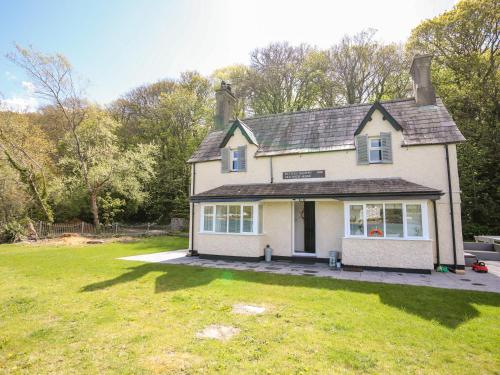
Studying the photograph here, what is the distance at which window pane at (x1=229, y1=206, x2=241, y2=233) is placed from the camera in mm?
14969

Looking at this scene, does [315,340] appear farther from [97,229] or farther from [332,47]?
[332,47]

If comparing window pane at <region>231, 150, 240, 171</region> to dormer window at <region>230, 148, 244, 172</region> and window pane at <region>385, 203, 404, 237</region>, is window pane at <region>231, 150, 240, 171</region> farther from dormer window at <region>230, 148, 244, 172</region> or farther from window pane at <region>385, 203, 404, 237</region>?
window pane at <region>385, 203, 404, 237</region>

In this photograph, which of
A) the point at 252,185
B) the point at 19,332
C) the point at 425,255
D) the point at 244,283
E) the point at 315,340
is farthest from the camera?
the point at 252,185

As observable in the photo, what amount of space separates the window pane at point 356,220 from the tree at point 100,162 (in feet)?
71.9

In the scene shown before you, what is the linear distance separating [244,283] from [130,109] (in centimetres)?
3501

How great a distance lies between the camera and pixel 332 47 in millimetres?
30266

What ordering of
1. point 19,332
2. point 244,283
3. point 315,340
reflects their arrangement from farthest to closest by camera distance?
1. point 244,283
2. point 19,332
3. point 315,340

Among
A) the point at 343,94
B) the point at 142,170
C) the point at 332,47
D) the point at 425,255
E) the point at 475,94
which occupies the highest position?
the point at 332,47

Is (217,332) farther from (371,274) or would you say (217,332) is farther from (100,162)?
(100,162)

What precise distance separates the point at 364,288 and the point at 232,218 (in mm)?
7794

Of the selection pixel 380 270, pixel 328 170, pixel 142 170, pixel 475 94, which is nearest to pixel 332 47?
pixel 475 94

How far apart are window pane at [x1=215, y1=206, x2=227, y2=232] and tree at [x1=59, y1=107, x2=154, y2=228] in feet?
52.0

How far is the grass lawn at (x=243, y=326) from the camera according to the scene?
4.53m

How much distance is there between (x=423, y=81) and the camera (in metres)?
14.9
